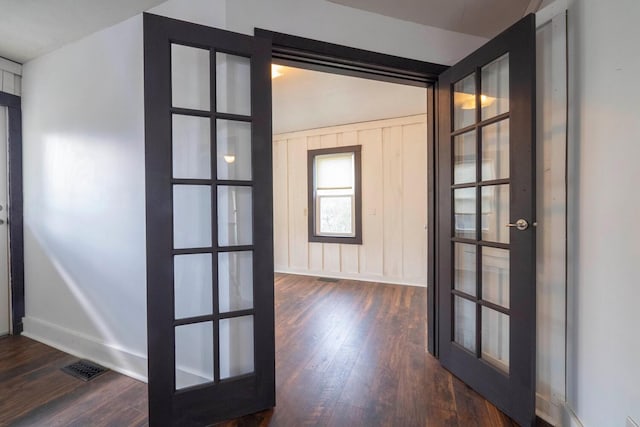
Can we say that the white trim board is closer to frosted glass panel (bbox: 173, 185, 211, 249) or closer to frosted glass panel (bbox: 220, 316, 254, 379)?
frosted glass panel (bbox: 173, 185, 211, 249)

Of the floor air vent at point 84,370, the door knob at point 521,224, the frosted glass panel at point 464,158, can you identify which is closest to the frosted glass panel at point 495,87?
the frosted glass panel at point 464,158

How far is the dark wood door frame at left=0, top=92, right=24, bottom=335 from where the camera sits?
264 centimetres

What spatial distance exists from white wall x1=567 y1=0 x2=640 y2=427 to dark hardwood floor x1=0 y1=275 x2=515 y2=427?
51cm

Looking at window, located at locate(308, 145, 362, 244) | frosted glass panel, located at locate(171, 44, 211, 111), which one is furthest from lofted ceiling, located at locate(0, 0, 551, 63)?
window, located at locate(308, 145, 362, 244)

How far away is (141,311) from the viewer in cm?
200

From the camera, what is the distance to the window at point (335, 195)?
4738 millimetres

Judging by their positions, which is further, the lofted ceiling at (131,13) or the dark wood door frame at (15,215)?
the dark wood door frame at (15,215)

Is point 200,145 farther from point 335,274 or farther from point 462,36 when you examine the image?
point 335,274

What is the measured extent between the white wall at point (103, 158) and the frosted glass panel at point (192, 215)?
573 mm

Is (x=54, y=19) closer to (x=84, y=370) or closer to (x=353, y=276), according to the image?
(x=84, y=370)

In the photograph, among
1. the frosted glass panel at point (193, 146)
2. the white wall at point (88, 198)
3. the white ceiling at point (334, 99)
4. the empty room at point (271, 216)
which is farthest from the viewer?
the white ceiling at point (334, 99)

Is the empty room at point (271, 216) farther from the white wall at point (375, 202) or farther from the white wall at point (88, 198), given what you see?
the white wall at point (375, 202)

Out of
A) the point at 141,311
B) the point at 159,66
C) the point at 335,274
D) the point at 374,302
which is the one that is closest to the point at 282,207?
the point at 335,274

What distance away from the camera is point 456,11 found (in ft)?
6.30
